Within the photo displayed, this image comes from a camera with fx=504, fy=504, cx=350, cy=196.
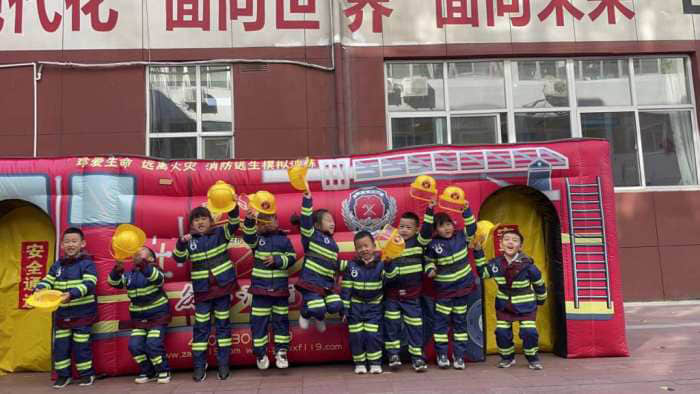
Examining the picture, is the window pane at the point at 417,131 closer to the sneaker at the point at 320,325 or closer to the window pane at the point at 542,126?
the window pane at the point at 542,126

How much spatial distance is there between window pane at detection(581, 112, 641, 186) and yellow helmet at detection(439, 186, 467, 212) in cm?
504

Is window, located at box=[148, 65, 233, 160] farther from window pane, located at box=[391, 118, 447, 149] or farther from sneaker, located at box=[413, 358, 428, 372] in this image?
sneaker, located at box=[413, 358, 428, 372]

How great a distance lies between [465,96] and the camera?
28.9ft

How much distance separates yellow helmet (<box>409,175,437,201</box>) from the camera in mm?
4758

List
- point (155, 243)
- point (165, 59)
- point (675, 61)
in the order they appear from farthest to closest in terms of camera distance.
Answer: point (675, 61), point (165, 59), point (155, 243)

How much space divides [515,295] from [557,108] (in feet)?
16.6

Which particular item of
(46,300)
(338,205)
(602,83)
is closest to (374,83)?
(338,205)

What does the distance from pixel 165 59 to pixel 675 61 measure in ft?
29.2

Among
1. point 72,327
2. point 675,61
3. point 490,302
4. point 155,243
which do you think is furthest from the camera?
point 675,61

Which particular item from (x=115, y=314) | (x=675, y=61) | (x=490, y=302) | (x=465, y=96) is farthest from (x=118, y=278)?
(x=675, y=61)

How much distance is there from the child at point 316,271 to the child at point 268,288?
170 mm

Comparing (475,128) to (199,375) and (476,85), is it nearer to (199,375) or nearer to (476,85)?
(476,85)

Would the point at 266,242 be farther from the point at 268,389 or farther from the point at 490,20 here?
the point at 490,20

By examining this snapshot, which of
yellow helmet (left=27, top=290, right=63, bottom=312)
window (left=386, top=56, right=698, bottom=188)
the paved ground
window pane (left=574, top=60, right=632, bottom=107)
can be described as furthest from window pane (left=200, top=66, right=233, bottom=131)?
window pane (left=574, top=60, right=632, bottom=107)
